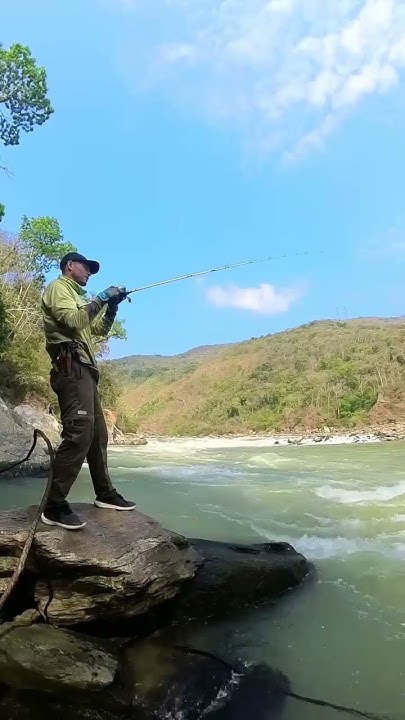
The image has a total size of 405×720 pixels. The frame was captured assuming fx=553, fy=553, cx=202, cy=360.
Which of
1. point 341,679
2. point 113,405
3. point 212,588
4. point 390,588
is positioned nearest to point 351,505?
point 390,588

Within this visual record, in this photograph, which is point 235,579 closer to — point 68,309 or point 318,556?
point 318,556

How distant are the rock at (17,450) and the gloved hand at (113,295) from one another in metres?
6.60

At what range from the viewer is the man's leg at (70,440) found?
3.72 m

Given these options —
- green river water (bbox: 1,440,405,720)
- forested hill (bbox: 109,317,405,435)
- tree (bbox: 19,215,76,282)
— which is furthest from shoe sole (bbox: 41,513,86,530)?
forested hill (bbox: 109,317,405,435)

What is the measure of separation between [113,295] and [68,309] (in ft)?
1.34

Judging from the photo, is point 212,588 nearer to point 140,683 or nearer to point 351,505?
point 140,683

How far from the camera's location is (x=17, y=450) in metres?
10.6

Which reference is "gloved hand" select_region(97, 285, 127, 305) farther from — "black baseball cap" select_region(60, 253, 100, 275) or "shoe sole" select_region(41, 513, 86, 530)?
"shoe sole" select_region(41, 513, 86, 530)

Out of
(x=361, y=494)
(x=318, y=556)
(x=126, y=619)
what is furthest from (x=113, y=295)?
(x=361, y=494)

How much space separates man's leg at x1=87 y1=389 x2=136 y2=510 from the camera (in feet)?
13.4

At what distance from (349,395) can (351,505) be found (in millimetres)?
32344

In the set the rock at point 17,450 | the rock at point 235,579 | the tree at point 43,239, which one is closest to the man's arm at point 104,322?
the rock at point 235,579

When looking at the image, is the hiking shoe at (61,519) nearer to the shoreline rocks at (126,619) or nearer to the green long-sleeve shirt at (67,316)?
the shoreline rocks at (126,619)

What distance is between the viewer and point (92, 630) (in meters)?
3.53
